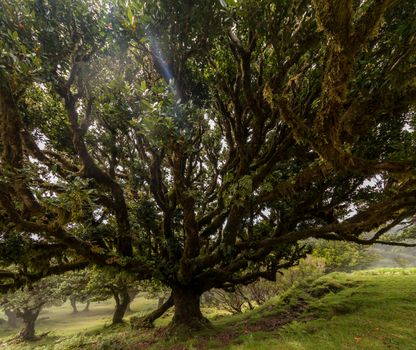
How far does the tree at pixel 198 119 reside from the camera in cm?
422

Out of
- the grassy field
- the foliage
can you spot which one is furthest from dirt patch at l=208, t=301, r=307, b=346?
the foliage

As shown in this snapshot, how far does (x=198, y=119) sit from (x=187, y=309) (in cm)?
825

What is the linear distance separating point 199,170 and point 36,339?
80.9 feet

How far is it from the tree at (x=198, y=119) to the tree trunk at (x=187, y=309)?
5cm

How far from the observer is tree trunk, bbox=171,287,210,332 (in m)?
10.0

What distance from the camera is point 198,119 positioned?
5711mm

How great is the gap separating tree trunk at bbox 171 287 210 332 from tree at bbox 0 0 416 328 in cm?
5

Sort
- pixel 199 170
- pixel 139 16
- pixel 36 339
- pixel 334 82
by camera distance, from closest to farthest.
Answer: pixel 334 82 < pixel 139 16 < pixel 199 170 < pixel 36 339

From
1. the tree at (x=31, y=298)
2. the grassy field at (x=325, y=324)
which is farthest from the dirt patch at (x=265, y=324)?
the tree at (x=31, y=298)

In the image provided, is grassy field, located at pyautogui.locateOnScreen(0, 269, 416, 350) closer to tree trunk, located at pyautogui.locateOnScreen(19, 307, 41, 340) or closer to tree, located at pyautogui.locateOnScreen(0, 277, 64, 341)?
tree, located at pyautogui.locateOnScreen(0, 277, 64, 341)

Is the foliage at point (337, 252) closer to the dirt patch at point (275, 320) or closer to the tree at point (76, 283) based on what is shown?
the dirt patch at point (275, 320)

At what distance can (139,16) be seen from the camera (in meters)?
5.20

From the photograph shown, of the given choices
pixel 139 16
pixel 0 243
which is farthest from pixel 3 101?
pixel 0 243

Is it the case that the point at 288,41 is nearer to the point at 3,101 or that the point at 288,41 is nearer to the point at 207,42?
the point at 207,42
